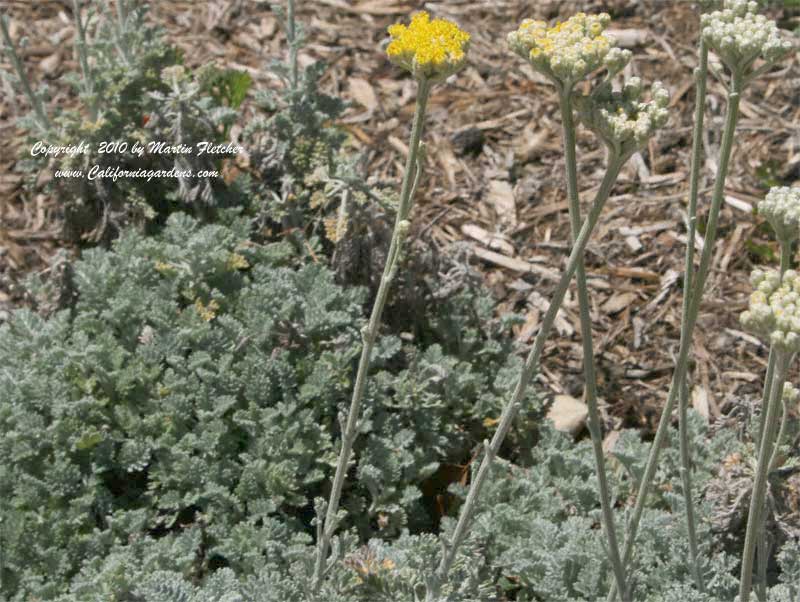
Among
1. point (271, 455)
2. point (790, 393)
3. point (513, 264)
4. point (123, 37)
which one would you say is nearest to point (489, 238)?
point (513, 264)

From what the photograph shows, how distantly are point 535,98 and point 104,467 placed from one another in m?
3.06

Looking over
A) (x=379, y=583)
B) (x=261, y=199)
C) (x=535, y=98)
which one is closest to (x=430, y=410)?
(x=379, y=583)

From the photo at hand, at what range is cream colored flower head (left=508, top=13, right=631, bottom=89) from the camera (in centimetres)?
198

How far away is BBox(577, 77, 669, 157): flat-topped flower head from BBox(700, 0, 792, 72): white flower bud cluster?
163 mm

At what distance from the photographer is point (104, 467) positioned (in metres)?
3.56

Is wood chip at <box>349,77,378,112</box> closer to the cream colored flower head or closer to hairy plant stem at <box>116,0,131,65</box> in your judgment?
hairy plant stem at <box>116,0,131,65</box>

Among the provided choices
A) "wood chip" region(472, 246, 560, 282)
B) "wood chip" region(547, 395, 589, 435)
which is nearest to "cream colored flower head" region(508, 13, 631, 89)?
"wood chip" region(547, 395, 589, 435)

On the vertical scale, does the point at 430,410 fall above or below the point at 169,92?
below

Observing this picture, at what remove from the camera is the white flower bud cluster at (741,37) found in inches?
81.1

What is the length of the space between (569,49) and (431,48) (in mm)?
288

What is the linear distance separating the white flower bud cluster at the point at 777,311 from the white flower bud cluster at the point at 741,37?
0.44m

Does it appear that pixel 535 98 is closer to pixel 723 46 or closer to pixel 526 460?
pixel 526 460

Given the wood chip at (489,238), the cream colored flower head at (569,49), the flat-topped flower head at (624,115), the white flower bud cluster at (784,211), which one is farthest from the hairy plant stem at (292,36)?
the white flower bud cluster at (784,211)

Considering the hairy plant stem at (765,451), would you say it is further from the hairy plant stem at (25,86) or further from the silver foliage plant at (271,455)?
the hairy plant stem at (25,86)
